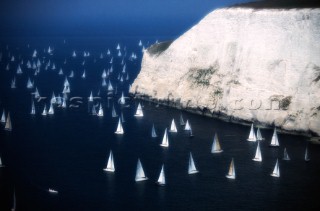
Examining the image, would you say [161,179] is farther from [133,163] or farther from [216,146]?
[216,146]

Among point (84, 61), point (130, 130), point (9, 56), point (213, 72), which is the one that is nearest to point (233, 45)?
point (213, 72)

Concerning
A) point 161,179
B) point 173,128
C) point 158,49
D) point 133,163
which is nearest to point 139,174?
point 161,179

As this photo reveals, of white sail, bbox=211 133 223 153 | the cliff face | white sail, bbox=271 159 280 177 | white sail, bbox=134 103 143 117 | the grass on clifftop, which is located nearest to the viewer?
white sail, bbox=271 159 280 177

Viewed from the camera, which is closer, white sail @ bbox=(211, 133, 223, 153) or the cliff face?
white sail @ bbox=(211, 133, 223, 153)

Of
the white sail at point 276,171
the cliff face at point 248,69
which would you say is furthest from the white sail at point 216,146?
the cliff face at point 248,69

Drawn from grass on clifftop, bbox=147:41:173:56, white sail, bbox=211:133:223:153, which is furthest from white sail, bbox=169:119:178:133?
grass on clifftop, bbox=147:41:173:56

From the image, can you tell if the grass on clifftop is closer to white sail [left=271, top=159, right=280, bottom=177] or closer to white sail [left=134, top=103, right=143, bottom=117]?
white sail [left=134, top=103, right=143, bottom=117]

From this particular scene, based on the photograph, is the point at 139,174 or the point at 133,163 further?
the point at 133,163
